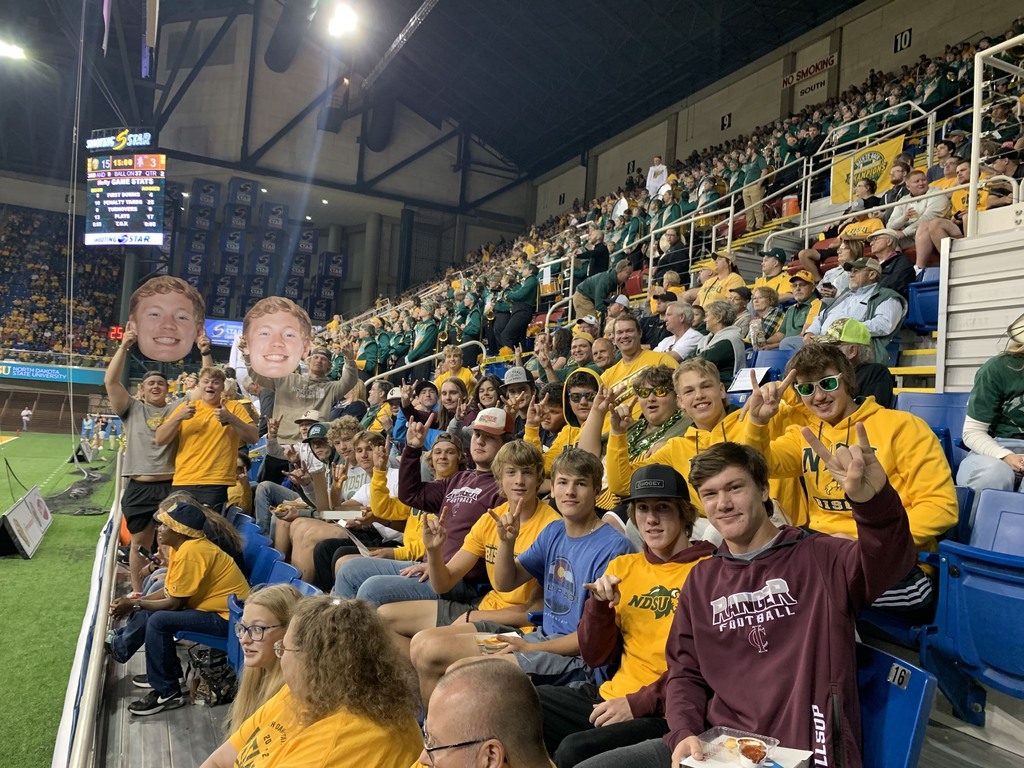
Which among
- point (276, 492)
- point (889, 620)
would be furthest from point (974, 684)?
point (276, 492)

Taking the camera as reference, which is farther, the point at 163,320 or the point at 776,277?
the point at 776,277

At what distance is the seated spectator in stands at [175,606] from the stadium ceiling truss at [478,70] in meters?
14.1

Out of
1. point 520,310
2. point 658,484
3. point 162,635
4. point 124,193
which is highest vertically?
point 124,193

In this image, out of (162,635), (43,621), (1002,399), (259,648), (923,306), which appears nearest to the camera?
(259,648)

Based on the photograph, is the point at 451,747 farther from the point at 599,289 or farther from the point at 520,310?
the point at 520,310

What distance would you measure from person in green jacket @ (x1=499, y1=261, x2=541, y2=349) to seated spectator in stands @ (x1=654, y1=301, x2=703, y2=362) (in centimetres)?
385

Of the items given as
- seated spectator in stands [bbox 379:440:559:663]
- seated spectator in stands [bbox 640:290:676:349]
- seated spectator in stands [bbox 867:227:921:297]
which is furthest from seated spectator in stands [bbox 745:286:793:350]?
seated spectator in stands [bbox 379:440:559:663]

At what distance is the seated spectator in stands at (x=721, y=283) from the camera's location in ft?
21.4

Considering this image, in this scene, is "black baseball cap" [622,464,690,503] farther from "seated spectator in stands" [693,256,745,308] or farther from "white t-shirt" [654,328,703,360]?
"seated spectator in stands" [693,256,745,308]

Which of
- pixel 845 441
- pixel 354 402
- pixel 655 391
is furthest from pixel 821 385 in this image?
pixel 354 402

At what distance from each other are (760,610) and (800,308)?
4148 millimetres

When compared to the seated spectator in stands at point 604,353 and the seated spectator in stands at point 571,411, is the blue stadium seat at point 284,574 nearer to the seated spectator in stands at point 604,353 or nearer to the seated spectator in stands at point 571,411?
the seated spectator in stands at point 571,411

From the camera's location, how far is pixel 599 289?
8.65m

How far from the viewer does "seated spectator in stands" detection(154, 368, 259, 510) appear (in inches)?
196
